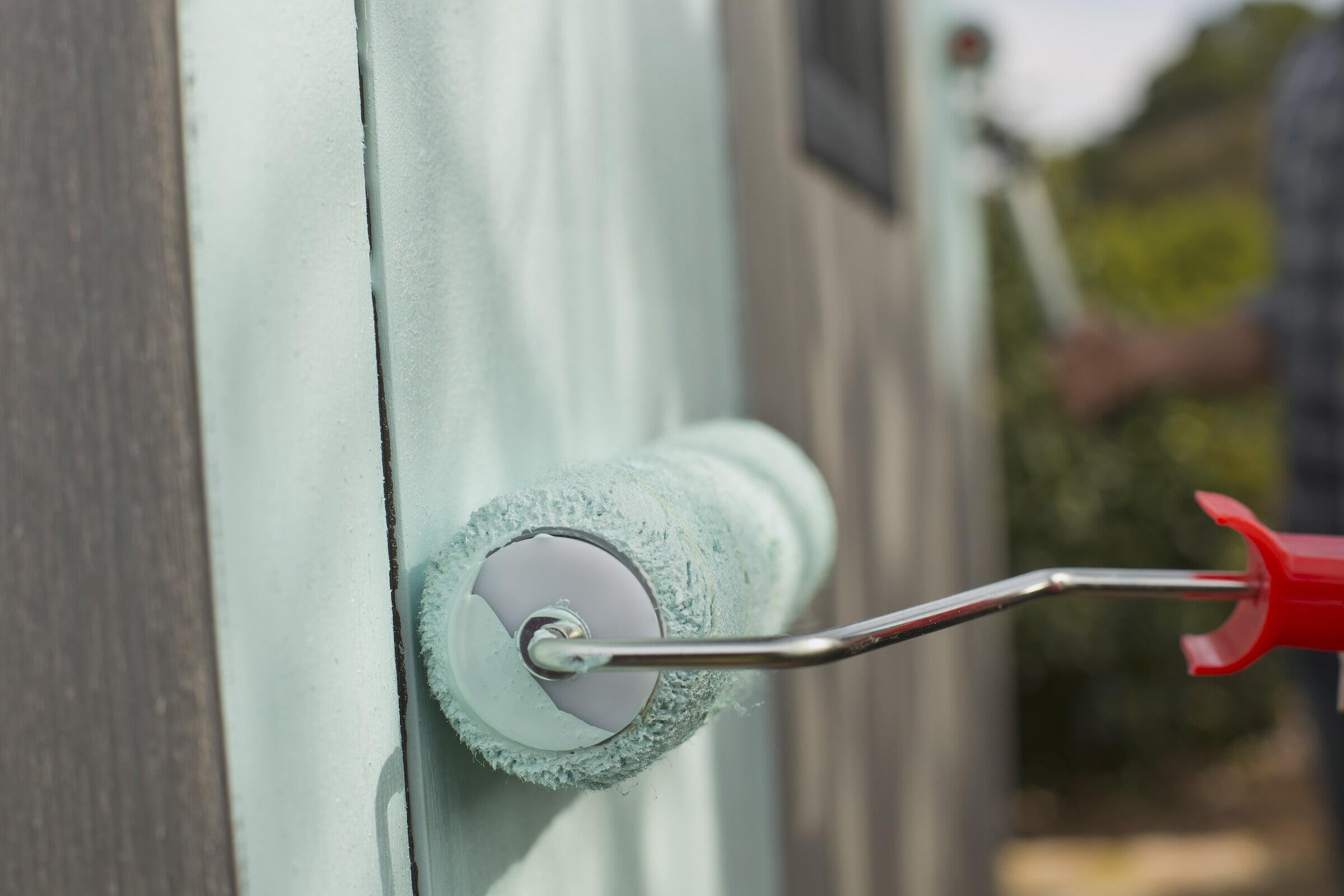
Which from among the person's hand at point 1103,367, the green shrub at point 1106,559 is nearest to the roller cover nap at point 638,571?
the person's hand at point 1103,367

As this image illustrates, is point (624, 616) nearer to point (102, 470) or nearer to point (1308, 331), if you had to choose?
point (102, 470)

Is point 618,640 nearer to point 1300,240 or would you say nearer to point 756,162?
Result: point 756,162

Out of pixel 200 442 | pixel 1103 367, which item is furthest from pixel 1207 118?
pixel 200 442

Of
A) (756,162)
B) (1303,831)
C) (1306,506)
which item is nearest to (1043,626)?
(1303,831)

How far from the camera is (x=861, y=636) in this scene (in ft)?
1.35

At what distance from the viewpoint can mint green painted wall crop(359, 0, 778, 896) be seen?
1.46 ft

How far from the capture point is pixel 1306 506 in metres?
1.87

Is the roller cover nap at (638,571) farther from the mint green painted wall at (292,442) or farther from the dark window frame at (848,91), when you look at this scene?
the dark window frame at (848,91)

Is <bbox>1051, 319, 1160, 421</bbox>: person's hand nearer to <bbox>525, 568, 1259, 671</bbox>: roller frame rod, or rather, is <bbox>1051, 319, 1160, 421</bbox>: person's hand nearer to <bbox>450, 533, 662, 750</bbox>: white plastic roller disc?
<bbox>525, 568, 1259, 671</bbox>: roller frame rod

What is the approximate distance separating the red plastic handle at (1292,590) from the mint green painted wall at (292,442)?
33 centimetres

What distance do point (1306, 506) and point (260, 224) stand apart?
192 centimetres

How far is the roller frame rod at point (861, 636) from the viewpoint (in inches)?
15.4

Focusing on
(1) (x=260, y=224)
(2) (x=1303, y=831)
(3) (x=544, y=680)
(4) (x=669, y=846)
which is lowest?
(2) (x=1303, y=831)

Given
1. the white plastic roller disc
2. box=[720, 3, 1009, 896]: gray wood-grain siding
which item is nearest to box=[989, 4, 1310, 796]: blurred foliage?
box=[720, 3, 1009, 896]: gray wood-grain siding
